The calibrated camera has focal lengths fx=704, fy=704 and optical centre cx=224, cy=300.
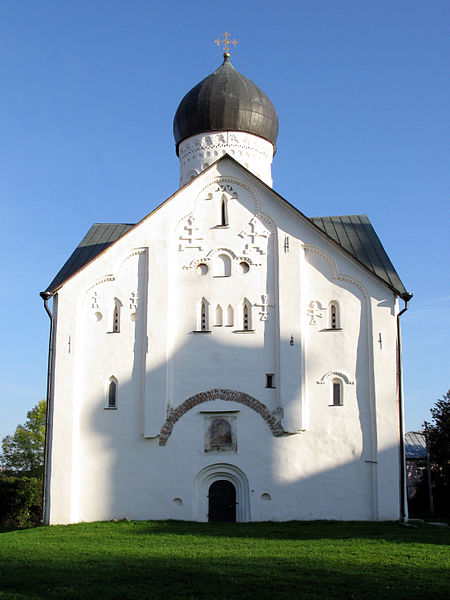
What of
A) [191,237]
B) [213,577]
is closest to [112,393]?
[191,237]

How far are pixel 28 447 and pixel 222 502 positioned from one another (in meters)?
16.7

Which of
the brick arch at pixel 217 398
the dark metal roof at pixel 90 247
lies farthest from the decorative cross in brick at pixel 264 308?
the dark metal roof at pixel 90 247

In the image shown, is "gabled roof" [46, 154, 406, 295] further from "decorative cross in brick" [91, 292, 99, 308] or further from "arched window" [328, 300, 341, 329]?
"arched window" [328, 300, 341, 329]

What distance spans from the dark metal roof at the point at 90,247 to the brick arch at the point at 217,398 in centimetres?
373

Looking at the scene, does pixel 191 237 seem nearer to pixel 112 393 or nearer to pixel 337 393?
pixel 112 393

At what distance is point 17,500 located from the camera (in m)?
18.7

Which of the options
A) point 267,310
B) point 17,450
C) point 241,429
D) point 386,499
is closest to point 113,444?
point 241,429

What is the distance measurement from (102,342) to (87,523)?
3.64 m

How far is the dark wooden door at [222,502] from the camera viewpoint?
14.0 m

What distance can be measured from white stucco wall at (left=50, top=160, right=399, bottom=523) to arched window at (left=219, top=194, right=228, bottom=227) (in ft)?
0.14

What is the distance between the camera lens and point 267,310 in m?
14.7

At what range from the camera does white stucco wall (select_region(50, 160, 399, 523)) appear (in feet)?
45.4

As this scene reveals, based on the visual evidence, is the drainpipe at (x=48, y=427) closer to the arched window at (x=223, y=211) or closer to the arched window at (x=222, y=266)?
the arched window at (x=222, y=266)

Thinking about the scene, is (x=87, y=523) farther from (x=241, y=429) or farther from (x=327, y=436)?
(x=327, y=436)
